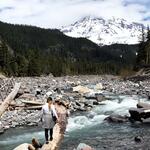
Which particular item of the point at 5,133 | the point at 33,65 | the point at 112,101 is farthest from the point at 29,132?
the point at 33,65

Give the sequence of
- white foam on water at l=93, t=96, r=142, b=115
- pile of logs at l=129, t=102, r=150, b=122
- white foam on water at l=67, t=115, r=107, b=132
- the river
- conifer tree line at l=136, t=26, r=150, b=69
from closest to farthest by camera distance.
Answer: the river
white foam on water at l=67, t=115, r=107, b=132
pile of logs at l=129, t=102, r=150, b=122
white foam on water at l=93, t=96, r=142, b=115
conifer tree line at l=136, t=26, r=150, b=69

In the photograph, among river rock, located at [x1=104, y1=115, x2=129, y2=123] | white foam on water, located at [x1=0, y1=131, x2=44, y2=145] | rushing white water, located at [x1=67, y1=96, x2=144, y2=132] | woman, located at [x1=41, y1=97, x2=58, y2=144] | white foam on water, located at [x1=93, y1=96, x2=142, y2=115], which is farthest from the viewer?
white foam on water, located at [x1=93, y1=96, x2=142, y2=115]

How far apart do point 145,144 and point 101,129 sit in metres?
6.11

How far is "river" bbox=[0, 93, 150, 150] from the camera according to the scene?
25.4 meters

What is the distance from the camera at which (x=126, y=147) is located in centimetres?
2452

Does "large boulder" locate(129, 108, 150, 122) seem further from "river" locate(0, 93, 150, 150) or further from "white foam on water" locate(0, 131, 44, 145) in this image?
"white foam on water" locate(0, 131, 44, 145)

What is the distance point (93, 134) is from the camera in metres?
29.0

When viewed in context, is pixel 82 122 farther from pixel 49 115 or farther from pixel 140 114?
pixel 49 115

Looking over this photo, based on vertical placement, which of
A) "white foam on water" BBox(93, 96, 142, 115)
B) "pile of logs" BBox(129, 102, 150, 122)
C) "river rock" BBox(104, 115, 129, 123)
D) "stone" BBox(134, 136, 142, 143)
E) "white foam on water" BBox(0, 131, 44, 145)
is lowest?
"white foam on water" BBox(93, 96, 142, 115)

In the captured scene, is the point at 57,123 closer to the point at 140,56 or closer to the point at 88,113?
the point at 88,113

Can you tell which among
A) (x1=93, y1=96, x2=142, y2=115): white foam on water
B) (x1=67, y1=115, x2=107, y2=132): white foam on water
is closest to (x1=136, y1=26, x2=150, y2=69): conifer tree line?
(x1=93, y1=96, x2=142, y2=115): white foam on water

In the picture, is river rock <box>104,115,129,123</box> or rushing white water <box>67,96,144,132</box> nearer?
rushing white water <box>67,96,144,132</box>

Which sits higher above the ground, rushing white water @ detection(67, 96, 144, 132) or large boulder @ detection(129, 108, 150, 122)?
large boulder @ detection(129, 108, 150, 122)

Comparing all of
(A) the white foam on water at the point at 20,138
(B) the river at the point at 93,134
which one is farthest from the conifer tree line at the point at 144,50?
(A) the white foam on water at the point at 20,138
